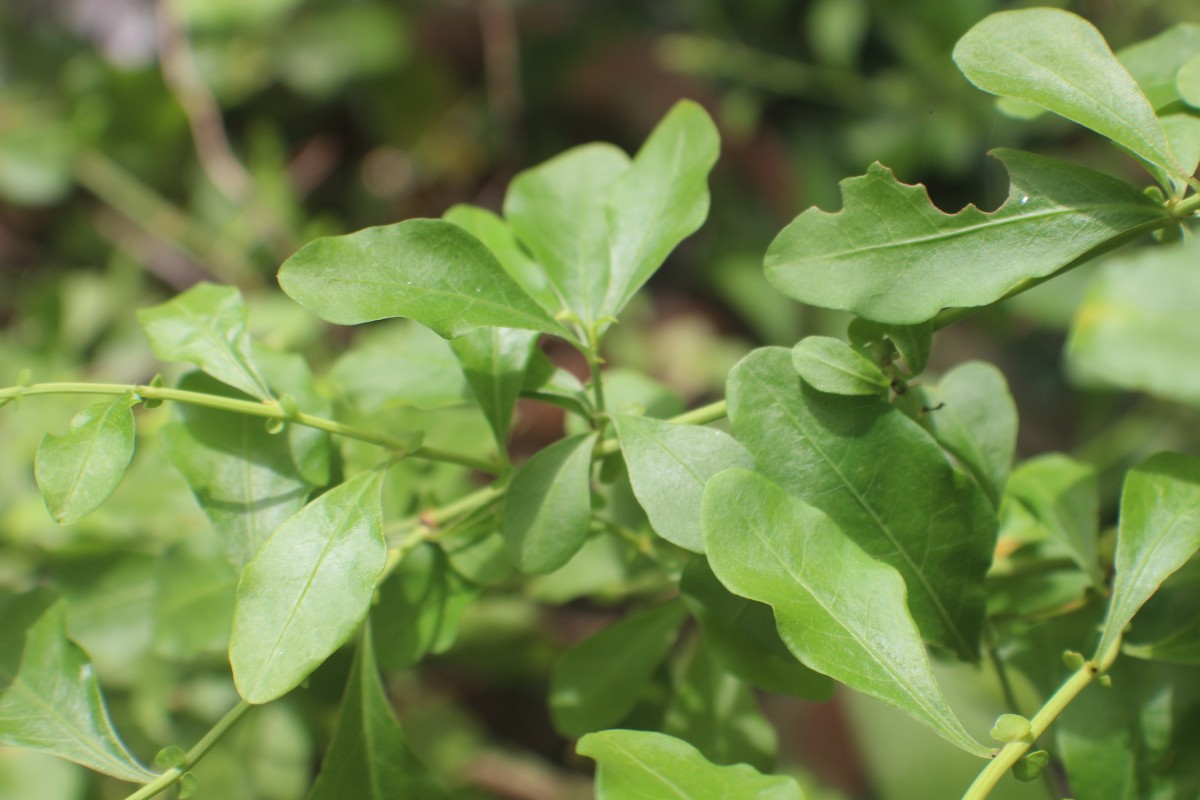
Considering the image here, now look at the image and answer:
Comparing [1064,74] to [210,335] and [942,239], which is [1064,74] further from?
[210,335]

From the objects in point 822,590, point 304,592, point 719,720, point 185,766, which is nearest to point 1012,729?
point 822,590

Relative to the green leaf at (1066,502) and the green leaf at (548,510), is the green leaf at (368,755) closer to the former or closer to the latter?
the green leaf at (548,510)

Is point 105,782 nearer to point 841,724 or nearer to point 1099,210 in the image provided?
point 841,724

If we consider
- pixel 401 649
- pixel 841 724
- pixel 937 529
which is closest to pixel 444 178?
pixel 841 724

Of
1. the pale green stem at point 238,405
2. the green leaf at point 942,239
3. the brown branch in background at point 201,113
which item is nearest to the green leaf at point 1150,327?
the green leaf at point 942,239

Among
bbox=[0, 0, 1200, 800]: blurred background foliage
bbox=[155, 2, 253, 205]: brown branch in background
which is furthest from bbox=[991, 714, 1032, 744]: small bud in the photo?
bbox=[155, 2, 253, 205]: brown branch in background

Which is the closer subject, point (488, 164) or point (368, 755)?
point (368, 755)
